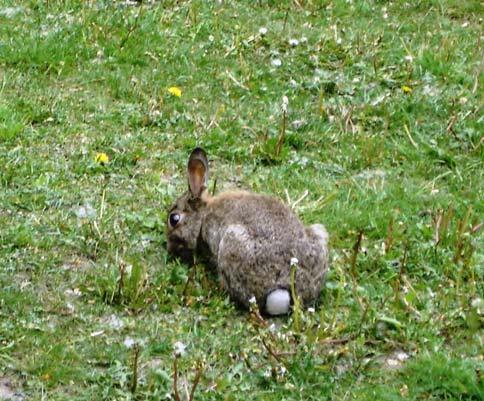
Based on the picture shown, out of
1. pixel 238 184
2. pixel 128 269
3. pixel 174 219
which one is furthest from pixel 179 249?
pixel 238 184

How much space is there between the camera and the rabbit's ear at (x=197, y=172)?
8406 mm

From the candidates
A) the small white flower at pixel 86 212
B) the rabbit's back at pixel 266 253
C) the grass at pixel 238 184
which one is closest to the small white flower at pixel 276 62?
the grass at pixel 238 184

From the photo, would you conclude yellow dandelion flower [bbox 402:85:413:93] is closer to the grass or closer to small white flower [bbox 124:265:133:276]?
the grass

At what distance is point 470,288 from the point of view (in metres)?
7.65

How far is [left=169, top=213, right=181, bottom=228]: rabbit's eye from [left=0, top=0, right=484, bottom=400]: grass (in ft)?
0.57

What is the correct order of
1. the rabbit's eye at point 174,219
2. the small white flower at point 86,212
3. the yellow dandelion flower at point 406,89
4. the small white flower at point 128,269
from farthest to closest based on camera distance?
the yellow dandelion flower at point 406,89 → the small white flower at point 86,212 → the rabbit's eye at point 174,219 → the small white flower at point 128,269

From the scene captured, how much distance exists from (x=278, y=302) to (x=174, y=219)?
134 cm

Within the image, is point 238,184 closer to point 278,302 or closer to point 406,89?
point 278,302

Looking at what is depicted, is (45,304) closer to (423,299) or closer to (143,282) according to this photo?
(143,282)

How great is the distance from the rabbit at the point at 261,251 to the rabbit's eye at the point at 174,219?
14 cm

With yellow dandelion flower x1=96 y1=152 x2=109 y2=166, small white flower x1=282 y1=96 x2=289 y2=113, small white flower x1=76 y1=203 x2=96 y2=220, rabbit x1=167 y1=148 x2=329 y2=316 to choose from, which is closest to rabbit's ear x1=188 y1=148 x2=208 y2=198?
rabbit x1=167 y1=148 x2=329 y2=316

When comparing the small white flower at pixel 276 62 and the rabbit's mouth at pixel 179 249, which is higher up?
the rabbit's mouth at pixel 179 249

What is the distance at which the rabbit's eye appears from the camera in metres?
8.33

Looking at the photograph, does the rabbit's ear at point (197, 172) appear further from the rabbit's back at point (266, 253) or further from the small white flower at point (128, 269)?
the small white flower at point (128, 269)
